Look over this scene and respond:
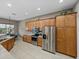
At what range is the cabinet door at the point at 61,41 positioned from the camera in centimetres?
494

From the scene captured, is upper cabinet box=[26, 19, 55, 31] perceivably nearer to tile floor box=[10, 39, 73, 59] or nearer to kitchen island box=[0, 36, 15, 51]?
tile floor box=[10, 39, 73, 59]

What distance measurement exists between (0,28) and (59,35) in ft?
26.6

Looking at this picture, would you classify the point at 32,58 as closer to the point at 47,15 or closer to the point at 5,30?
the point at 47,15

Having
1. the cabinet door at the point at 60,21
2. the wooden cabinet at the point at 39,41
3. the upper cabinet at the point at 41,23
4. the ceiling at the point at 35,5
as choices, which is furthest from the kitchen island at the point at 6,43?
the cabinet door at the point at 60,21

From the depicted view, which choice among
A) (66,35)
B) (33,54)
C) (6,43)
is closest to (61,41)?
(66,35)

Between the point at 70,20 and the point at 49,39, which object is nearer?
the point at 70,20

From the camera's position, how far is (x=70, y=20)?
4.61m

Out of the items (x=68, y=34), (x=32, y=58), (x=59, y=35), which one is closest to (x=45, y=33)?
(x=59, y=35)

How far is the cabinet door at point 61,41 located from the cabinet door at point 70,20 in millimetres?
474

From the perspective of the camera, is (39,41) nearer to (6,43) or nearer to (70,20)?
(6,43)

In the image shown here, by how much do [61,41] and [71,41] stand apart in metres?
0.68

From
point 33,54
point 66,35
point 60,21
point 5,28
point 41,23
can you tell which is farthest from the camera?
point 5,28

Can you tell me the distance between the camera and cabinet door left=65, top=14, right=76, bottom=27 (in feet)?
14.5

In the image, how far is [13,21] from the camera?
1205cm
